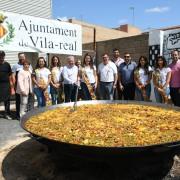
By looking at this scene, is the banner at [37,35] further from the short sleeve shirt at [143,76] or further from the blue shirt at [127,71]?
the short sleeve shirt at [143,76]

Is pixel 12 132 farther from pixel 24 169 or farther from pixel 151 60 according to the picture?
pixel 151 60

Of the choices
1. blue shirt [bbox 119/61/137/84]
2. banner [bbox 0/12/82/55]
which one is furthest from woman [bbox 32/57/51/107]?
blue shirt [bbox 119/61/137/84]

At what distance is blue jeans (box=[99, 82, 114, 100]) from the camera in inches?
361

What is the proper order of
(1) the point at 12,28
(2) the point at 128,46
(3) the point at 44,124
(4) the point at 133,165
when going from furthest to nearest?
(2) the point at 128,46 < (1) the point at 12,28 < (3) the point at 44,124 < (4) the point at 133,165

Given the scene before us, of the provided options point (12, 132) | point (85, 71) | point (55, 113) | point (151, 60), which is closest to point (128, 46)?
point (151, 60)

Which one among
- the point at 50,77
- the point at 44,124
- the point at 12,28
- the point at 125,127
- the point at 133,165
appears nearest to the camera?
the point at 133,165

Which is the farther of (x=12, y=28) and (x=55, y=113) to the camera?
(x=12, y=28)

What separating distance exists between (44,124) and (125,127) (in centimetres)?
118

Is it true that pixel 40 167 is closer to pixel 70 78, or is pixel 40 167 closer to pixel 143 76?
pixel 70 78

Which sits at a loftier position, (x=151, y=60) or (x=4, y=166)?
(x=151, y=60)

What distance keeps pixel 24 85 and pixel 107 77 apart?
6.66ft

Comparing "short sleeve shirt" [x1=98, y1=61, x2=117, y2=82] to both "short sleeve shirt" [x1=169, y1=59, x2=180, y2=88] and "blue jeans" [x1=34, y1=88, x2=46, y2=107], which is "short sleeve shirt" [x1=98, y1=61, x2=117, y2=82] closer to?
"short sleeve shirt" [x1=169, y1=59, x2=180, y2=88]

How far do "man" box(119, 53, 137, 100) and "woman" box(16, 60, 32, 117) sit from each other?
224cm

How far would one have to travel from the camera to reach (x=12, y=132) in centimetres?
771
